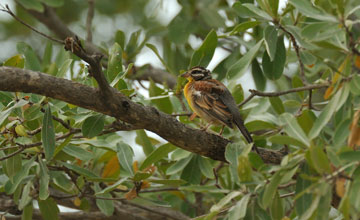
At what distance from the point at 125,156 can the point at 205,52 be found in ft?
4.07

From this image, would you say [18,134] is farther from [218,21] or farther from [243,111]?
[218,21]

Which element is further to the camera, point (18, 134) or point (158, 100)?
point (158, 100)

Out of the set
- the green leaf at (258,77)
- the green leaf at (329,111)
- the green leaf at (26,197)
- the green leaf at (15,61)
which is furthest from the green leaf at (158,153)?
the green leaf at (329,111)

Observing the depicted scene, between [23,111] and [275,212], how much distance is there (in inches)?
80.3

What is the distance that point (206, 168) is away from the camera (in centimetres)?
572

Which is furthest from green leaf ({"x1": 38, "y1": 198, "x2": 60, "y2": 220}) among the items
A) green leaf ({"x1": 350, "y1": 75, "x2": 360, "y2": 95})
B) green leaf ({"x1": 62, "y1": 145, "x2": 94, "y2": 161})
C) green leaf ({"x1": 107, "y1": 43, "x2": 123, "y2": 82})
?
green leaf ({"x1": 350, "y1": 75, "x2": 360, "y2": 95})

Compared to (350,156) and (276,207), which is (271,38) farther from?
(350,156)

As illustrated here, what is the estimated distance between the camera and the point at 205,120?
249 inches

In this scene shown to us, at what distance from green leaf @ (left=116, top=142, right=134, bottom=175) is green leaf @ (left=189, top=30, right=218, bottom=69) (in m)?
1.03

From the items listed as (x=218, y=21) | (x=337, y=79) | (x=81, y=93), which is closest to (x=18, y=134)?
(x=81, y=93)

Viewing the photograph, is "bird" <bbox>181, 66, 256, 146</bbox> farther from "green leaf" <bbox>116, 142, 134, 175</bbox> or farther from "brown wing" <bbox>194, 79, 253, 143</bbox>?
"green leaf" <bbox>116, 142, 134, 175</bbox>

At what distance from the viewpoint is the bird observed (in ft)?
19.5

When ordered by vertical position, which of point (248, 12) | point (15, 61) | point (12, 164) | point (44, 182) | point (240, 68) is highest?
point (15, 61)

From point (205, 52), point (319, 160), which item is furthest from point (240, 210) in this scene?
point (205, 52)
